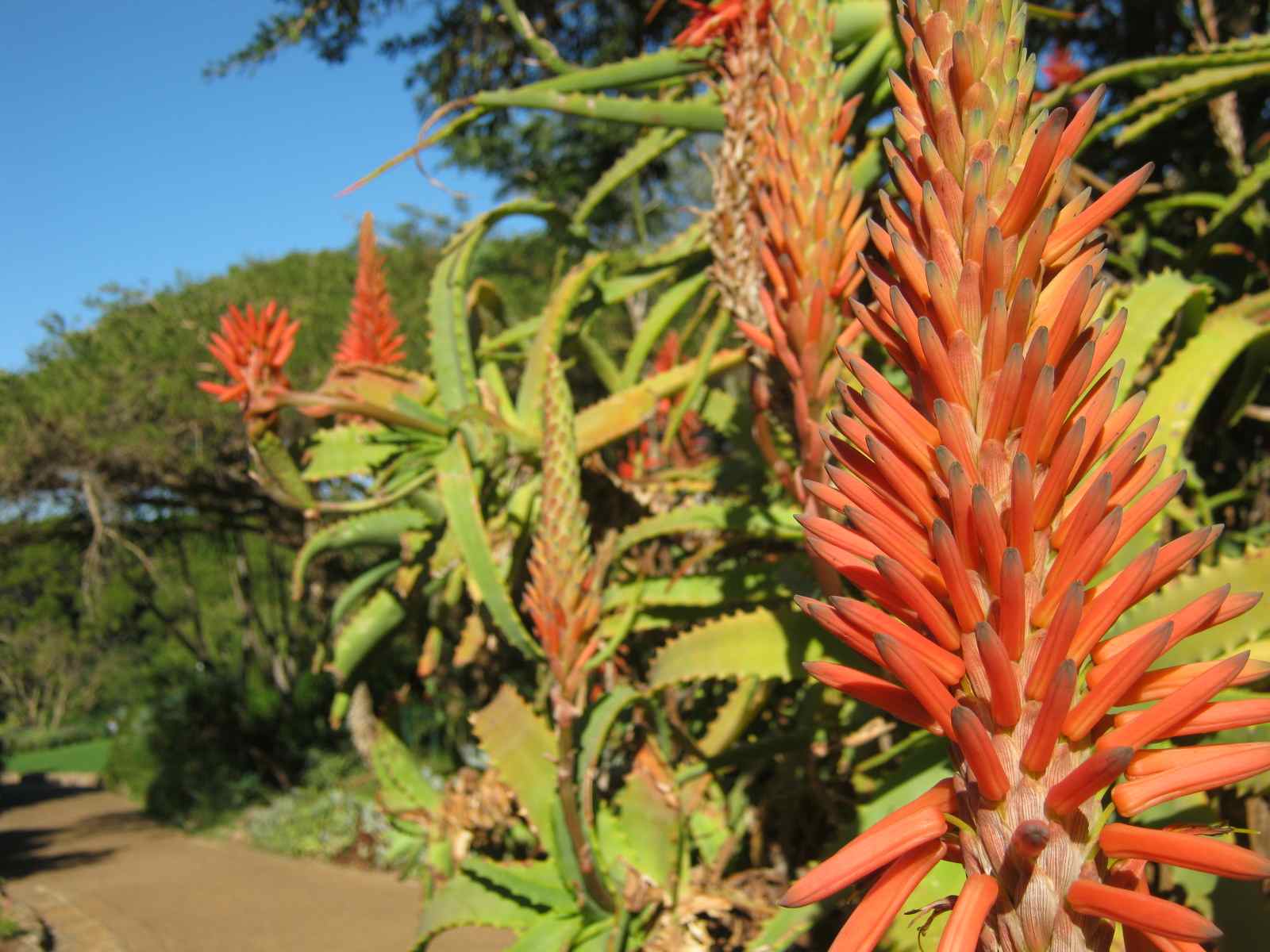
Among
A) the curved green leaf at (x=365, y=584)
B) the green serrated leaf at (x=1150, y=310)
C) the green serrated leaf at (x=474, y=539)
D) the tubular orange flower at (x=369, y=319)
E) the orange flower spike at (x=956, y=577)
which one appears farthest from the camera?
the tubular orange flower at (x=369, y=319)

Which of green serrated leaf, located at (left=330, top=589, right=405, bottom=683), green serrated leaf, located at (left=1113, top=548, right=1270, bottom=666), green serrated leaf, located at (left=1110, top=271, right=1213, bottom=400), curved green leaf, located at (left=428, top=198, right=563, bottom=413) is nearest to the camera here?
green serrated leaf, located at (left=1113, top=548, right=1270, bottom=666)

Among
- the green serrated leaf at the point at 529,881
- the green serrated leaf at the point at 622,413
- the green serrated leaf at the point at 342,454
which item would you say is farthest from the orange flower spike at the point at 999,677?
the green serrated leaf at the point at 342,454

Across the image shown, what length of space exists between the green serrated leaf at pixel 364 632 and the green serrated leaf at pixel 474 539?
2.12 ft

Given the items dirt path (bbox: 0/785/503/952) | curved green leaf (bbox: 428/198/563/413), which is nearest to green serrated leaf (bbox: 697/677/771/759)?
curved green leaf (bbox: 428/198/563/413)

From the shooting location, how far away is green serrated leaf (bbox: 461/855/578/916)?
1943mm

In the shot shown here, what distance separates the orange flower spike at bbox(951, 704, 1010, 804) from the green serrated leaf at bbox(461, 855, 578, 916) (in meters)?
1.46

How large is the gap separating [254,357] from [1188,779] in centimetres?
225

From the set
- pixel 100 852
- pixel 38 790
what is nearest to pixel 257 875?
pixel 100 852

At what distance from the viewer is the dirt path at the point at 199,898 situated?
6.13 m

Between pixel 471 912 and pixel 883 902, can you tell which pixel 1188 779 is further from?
pixel 471 912

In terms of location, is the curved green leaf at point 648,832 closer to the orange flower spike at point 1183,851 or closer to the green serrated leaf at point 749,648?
the green serrated leaf at point 749,648

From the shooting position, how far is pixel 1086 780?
63 centimetres

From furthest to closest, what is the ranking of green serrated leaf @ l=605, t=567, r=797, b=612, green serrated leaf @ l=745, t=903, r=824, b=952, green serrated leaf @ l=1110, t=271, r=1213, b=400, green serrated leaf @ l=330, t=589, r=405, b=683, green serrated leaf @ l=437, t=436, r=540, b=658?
green serrated leaf @ l=330, t=589, r=405, b=683, green serrated leaf @ l=437, t=436, r=540, b=658, green serrated leaf @ l=605, t=567, r=797, b=612, green serrated leaf @ l=1110, t=271, r=1213, b=400, green serrated leaf @ l=745, t=903, r=824, b=952

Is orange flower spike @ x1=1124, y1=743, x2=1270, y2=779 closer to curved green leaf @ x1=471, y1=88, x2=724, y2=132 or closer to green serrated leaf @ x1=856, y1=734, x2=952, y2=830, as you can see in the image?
green serrated leaf @ x1=856, y1=734, x2=952, y2=830
